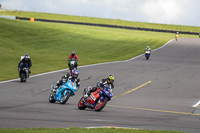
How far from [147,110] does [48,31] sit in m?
57.8

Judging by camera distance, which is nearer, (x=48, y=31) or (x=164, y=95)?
(x=164, y=95)

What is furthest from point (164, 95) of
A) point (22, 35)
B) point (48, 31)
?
point (48, 31)

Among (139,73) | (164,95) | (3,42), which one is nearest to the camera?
(164,95)

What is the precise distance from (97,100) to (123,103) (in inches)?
146

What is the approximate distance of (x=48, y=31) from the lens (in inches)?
2908

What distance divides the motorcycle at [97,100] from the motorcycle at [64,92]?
102 centimetres

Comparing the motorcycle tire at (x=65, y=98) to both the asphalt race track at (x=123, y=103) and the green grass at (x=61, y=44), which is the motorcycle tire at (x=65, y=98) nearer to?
the asphalt race track at (x=123, y=103)

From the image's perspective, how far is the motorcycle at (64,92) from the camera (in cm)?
1720

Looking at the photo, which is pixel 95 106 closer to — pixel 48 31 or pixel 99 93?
pixel 99 93

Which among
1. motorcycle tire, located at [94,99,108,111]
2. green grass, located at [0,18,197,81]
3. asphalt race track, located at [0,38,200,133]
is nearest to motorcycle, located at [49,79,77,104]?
asphalt race track, located at [0,38,200,133]

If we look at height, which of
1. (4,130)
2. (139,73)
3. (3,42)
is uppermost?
(3,42)

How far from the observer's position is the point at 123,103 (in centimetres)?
1978

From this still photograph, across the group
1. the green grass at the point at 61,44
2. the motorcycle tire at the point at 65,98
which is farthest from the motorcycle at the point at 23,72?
the green grass at the point at 61,44

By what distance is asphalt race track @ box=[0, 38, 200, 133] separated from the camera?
12922 mm
